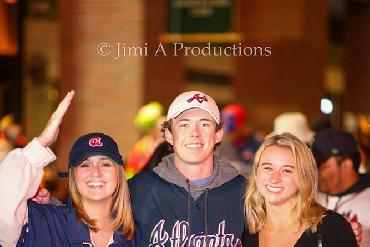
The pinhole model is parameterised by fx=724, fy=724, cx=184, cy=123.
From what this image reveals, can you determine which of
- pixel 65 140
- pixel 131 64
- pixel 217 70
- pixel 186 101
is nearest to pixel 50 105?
pixel 65 140

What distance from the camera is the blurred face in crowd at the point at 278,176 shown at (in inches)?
157

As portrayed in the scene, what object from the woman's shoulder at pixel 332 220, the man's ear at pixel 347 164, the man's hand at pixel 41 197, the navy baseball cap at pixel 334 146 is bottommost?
the woman's shoulder at pixel 332 220

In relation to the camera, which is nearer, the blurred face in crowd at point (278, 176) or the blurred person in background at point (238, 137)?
the blurred face in crowd at point (278, 176)

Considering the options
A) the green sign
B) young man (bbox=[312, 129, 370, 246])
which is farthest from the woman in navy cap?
the green sign

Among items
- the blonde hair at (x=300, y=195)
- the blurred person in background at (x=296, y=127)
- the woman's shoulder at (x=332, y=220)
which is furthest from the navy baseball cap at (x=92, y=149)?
the blurred person in background at (x=296, y=127)

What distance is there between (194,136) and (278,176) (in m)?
0.57

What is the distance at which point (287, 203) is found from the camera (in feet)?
13.3

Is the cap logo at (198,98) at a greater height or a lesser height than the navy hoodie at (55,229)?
greater

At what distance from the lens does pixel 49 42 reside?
37.3ft

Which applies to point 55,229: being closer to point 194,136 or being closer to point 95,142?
point 95,142

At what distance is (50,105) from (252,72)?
3.66 meters

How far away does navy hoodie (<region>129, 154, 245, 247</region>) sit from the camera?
4160 mm

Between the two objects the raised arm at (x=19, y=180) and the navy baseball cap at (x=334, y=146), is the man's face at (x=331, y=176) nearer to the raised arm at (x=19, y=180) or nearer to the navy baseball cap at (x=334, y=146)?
the navy baseball cap at (x=334, y=146)

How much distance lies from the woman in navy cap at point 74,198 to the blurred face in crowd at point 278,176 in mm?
803
